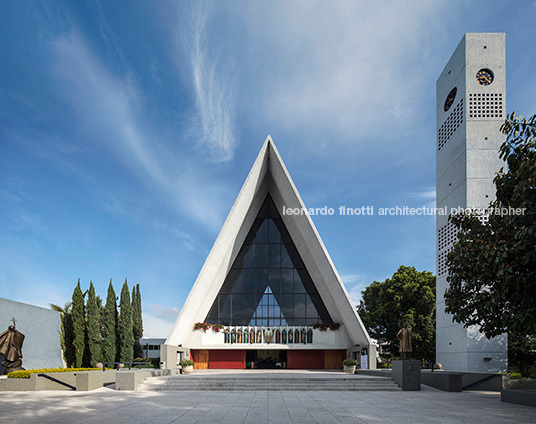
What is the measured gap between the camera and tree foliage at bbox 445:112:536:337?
9.12m

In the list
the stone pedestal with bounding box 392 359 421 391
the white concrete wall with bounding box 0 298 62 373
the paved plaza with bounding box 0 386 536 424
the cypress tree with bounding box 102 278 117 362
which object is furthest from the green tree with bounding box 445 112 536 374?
the cypress tree with bounding box 102 278 117 362

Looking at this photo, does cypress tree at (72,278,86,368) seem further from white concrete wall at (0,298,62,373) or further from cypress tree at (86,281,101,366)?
white concrete wall at (0,298,62,373)

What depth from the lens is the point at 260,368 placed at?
25.4 meters

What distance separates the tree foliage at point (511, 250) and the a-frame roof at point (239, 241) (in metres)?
10.2

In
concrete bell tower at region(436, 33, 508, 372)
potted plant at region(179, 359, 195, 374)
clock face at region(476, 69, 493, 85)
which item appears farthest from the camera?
potted plant at region(179, 359, 195, 374)

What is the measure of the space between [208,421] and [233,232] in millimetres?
14578

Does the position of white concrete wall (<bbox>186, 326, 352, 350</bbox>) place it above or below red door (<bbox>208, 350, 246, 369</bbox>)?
above

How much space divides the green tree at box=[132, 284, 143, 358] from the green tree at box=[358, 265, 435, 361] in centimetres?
1734

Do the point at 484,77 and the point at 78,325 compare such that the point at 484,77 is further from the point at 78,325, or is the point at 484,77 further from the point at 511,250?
the point at 78,325

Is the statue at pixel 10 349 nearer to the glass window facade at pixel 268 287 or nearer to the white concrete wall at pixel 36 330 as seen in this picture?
the white concrete wall at pixel 36 330

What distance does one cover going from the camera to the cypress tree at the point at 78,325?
23.5 metres

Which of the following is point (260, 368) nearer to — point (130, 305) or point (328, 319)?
point (328, 319)

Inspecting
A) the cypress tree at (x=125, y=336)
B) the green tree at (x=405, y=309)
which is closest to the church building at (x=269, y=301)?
the cypress tree at (x=125, y=336)

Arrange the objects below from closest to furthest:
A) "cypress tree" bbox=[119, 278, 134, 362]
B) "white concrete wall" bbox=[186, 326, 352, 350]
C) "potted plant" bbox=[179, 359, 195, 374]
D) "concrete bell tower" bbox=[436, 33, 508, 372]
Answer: "concrete bell tower" bbox=[436, 33, 508, 372]
"potted plant" bbox=[179, 359, 195, 374]
"white concrete wall" bbox=[186, 326, 352, 350]
"cypress tree" bbox=[119, 278, 134, 362]
